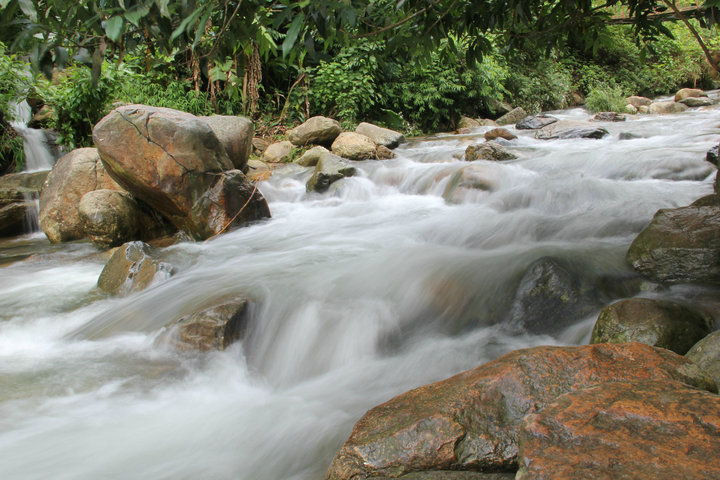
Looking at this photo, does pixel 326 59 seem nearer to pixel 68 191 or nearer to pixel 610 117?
pixel 68 191

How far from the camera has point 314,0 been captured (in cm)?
169

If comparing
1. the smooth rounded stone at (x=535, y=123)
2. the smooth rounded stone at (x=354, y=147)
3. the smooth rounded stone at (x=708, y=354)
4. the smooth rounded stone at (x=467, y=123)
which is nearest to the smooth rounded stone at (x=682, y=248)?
the smooth rounded stone at (x=708, y=354)

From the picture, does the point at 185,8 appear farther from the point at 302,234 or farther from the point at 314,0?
the point at 302,234

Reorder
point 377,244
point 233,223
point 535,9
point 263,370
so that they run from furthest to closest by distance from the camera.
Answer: point 233,223 < point 377,244 < point 535,9 < point 263,370

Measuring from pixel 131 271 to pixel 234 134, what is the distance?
3702 millimetres

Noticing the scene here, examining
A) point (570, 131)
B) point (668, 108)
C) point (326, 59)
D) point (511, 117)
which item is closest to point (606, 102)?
point (668, 108)

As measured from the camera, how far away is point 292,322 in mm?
3535

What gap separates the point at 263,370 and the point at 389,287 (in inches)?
47.3

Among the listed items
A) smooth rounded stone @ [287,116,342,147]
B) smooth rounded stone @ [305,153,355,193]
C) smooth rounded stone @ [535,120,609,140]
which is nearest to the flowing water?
smooth rounded stone @ [305,153,355,193]

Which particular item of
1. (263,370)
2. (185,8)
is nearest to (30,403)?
(263,370)

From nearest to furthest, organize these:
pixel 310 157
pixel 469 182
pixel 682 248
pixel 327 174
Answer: pixel 682 248 → pixel 469 182 → pixel 327 174 → pixel 310 157

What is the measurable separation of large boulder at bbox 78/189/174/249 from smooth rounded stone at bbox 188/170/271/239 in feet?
2.40

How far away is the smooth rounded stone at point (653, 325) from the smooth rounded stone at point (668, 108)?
13.9 metres

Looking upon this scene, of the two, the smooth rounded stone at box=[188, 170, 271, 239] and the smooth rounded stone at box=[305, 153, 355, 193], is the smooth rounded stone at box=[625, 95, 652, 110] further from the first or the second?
the smooth rounded stone at box=[188, 170, 271, 239]
